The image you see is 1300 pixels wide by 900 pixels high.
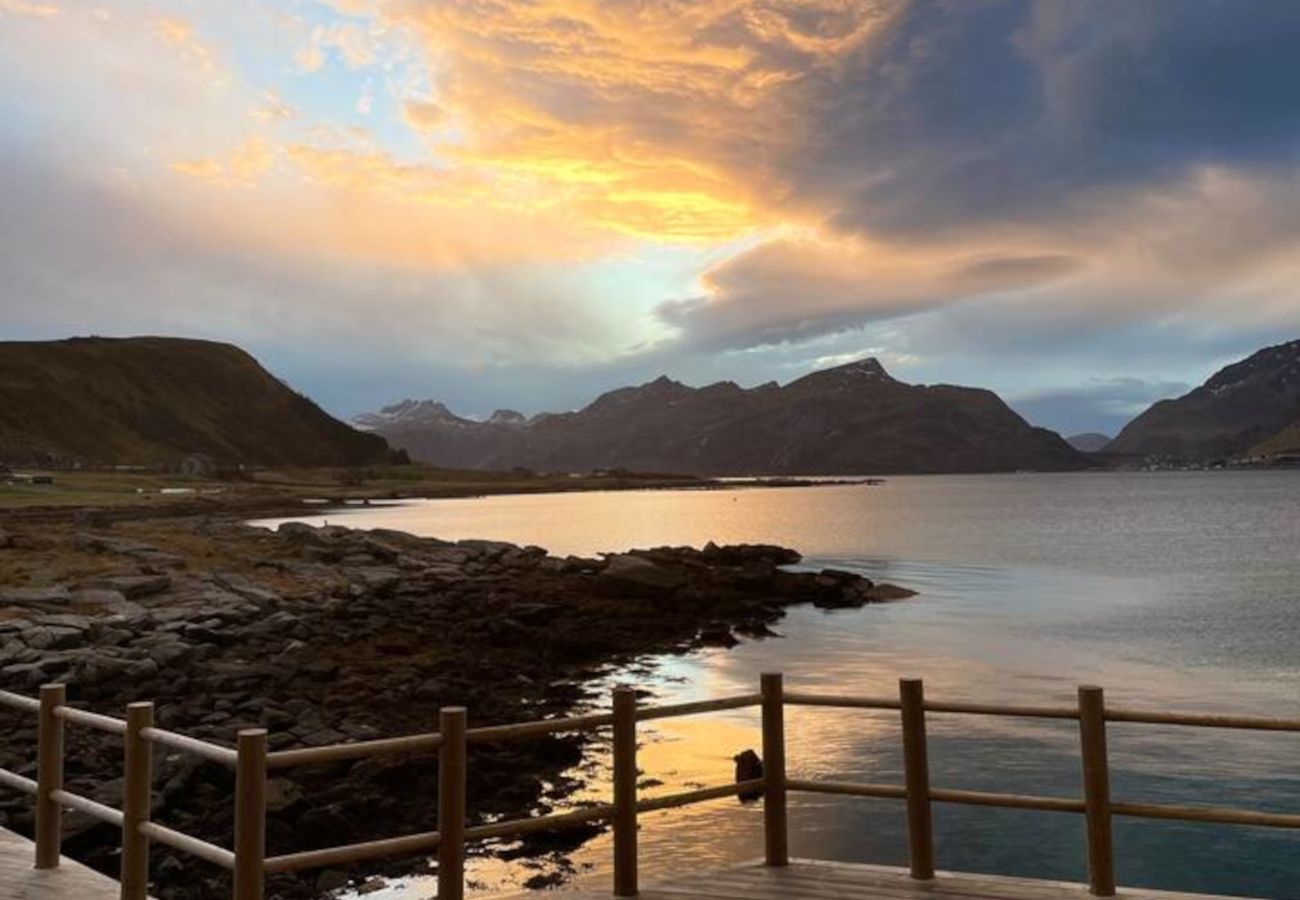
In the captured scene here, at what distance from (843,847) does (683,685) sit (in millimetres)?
15783

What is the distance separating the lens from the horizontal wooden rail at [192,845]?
747 cm

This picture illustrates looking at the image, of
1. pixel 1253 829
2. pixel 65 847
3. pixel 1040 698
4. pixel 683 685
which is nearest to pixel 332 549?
pixel 683 685

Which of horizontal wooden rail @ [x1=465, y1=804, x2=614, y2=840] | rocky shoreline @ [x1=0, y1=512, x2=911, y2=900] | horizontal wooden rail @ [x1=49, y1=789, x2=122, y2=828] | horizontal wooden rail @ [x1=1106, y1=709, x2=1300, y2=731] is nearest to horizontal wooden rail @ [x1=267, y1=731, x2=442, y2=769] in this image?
horizontal wooden rail @ [x1=465, y1=804, x2=614, y2=840]

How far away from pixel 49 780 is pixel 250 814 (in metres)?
4.16

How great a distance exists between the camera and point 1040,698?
33.3 m

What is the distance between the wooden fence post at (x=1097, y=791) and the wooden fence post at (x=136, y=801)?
764cm

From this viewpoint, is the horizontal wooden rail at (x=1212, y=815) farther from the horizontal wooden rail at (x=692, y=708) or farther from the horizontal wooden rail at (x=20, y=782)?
the horizontal wooden rail at (x=20, y=782)

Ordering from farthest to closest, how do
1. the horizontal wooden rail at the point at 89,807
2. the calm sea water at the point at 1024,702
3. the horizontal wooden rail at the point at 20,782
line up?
the calm sea water at the point at 1024,702
the horizontal wooden rail at the point at 20,782
the horizontal wooden rail at the point at 89,807

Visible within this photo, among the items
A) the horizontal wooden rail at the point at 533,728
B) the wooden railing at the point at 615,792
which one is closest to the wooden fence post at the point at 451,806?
the wooden railing at the point at 615,792

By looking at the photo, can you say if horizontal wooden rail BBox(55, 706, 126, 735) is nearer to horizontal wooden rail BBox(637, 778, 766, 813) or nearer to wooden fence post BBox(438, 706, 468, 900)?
wooden fence post BBox(438, 706, 468, 900)

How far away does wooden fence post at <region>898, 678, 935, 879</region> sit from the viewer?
9141 millimetres

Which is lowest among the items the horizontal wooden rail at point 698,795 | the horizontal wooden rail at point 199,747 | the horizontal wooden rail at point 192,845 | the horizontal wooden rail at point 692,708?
the horizontal wooden rail at point 698,795

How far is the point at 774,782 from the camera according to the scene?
9.73 meters

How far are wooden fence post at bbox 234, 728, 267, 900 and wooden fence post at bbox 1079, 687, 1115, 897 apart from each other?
6.33 metres
